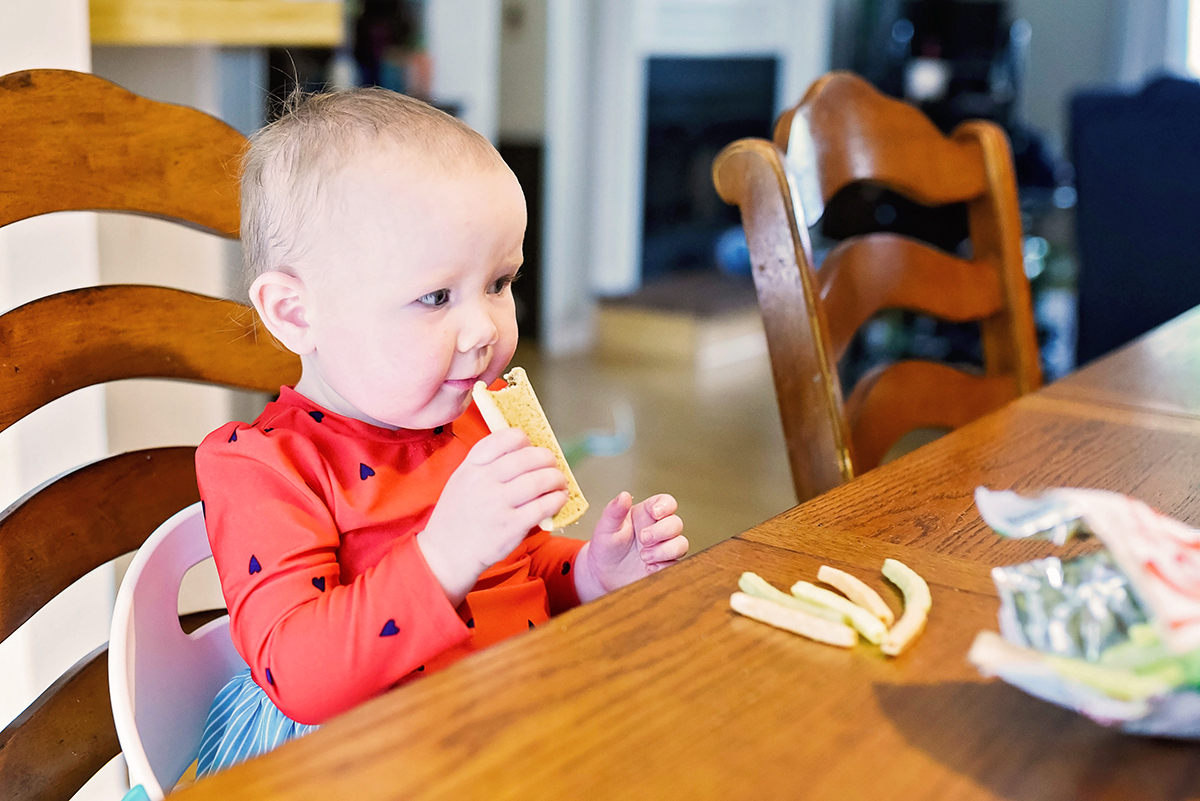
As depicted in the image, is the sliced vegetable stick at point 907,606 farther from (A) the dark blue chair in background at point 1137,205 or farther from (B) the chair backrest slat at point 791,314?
(A) the dark blue chair in background at point 1137,205

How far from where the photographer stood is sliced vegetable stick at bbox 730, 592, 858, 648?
0.56 m

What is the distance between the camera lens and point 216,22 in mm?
1633

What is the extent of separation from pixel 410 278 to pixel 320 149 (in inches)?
4.6

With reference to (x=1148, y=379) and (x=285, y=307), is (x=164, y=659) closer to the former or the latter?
(x=285, y=307)

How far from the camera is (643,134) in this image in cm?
502

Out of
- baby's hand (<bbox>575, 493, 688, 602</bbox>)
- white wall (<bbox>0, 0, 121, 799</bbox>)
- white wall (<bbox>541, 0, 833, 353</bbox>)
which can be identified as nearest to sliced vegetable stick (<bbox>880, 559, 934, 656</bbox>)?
baby's hand (<bbox>575, 493, 688, 602</bbox>)

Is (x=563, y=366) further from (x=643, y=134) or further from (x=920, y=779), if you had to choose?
(x=920, y=779)

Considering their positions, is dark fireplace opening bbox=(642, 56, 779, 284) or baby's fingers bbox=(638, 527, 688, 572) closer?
baby's fingers bbox=(638, 527, 688, 572)

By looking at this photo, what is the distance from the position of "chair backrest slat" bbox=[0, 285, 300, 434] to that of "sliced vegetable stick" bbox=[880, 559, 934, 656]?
57cm

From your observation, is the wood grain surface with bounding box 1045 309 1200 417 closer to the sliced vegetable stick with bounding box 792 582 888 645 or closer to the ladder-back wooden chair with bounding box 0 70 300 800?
the sliced vegetable stick with bounding box 792 582 888 645

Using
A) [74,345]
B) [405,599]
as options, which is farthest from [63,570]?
[405,599]

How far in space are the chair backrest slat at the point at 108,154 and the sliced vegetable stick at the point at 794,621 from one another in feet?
1.88

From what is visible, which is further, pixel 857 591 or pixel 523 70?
pixel 523 70

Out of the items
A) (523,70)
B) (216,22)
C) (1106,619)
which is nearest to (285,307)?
(1106,619)
